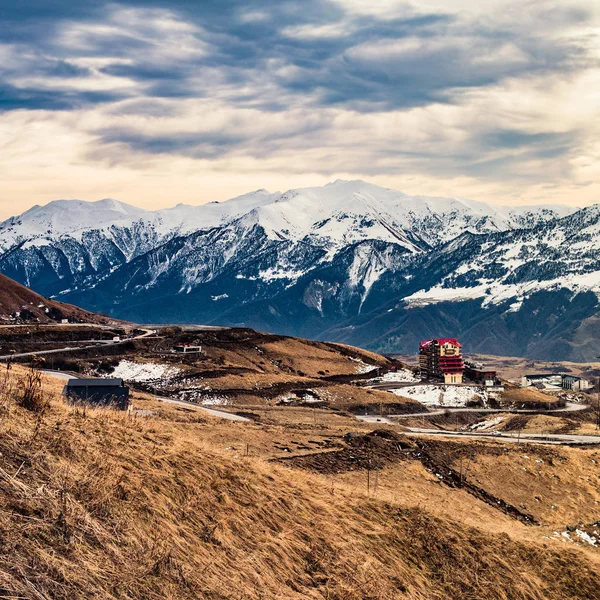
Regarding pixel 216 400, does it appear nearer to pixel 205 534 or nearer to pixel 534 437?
pixel 534 437

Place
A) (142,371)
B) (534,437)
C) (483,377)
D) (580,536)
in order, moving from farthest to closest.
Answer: (483,377) < (142,371) < (534,437) < (580,536)

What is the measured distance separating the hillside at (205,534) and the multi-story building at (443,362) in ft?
447

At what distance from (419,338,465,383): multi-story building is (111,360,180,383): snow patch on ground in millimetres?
61592

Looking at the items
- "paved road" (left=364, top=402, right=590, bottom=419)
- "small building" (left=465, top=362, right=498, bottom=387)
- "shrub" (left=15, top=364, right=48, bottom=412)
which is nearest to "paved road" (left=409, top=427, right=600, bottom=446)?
"paved road" (left=364, top=402, right=590, bottom=419)

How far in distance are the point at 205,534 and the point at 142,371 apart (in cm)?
11203

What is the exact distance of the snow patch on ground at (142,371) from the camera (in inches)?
5128

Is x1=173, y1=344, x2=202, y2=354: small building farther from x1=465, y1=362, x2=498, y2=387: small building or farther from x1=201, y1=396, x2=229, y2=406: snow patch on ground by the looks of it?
x1=465, y1=362, x2=498, y2=387: small building

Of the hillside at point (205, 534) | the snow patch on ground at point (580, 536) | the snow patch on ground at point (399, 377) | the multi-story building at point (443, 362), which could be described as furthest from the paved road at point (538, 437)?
the multi-story building at point (443, 362)

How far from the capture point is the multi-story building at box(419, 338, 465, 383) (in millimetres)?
168750

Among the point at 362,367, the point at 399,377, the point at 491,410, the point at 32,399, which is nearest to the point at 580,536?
the point at 32,399

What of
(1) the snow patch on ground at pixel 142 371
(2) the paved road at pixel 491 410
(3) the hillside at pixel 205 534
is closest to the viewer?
(3) the hillside at pixel 205 534

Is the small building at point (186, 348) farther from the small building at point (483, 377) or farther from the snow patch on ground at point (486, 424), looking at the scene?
the snow patch on ground at point (486, 424)

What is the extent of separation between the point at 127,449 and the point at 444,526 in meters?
12.2

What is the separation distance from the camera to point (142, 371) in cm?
13325
